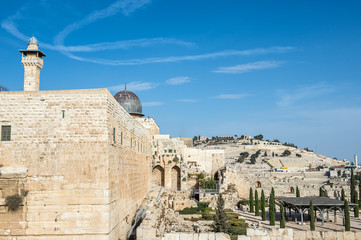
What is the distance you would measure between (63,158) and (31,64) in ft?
29.2

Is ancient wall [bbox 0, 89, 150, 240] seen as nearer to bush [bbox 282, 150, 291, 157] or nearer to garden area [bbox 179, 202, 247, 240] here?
garden area [bbox 179, 202, 247, 240]

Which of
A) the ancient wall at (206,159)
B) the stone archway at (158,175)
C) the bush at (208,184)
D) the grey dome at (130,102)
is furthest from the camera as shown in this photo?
the ancient wall at (206,159)

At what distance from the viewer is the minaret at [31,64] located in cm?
1803

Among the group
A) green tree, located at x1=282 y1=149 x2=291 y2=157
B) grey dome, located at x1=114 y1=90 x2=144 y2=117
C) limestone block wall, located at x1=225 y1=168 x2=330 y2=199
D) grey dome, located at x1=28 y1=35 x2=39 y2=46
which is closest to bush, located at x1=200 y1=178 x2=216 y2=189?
limestone block wall, located at x1=225 y1=168 x2=330 y2=199

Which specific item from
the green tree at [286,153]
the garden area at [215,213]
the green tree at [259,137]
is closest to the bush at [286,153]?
the green tree at [286,153]

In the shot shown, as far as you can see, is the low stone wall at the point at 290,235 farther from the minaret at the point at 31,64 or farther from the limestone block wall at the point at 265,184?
the limestone block wall at the point at 265,184

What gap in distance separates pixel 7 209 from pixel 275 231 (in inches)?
364

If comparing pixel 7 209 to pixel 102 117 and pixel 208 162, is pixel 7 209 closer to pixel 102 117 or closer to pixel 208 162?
pixel 102 117

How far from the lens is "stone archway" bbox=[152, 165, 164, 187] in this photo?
31.9m

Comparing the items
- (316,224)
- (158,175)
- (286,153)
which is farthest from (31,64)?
(286,153)

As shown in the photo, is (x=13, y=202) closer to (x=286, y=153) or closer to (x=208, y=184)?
(x=208, y=184)

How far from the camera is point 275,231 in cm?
1302

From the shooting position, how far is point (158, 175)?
3206 cm

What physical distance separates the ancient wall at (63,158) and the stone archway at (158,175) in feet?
66.1
